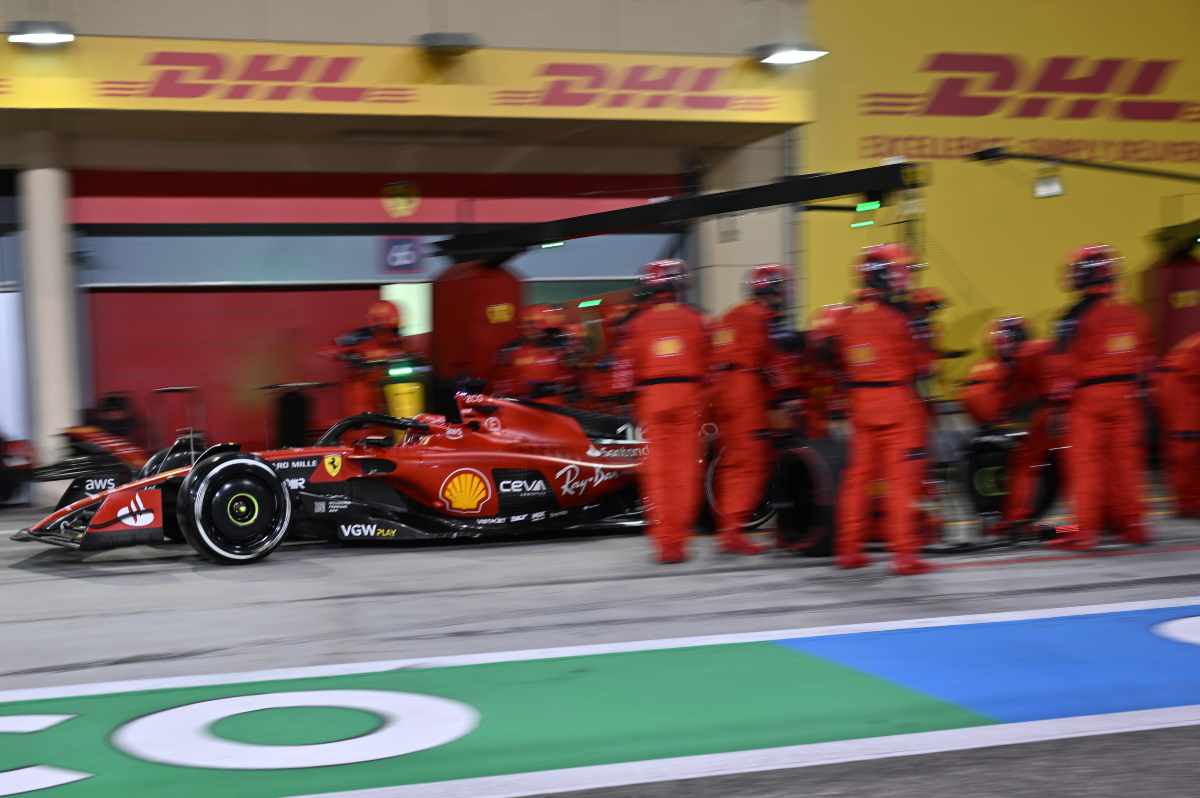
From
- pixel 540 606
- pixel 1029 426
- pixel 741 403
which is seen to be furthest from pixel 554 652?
pixel 1029 426

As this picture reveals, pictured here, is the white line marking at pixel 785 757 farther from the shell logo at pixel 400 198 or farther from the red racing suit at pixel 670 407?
the shell logo at pixel 400 198

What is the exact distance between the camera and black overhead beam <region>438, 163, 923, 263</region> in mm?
8625

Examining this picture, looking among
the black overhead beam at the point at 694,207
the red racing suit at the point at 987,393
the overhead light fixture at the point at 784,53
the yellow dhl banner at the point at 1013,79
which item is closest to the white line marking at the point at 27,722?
the black overhead beam at the point at 694,207

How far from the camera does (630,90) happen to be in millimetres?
15125

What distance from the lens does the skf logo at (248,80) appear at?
13594 millimetres

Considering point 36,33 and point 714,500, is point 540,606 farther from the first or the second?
point 36,33

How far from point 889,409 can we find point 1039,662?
7.89 feet

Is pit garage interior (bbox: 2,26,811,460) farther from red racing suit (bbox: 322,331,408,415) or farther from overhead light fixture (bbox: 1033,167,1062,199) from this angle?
overhead light fixture (bbox: 1033,167,1062,199)

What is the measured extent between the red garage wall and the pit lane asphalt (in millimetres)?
6541

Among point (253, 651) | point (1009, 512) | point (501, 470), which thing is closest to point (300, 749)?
point (253, 651)

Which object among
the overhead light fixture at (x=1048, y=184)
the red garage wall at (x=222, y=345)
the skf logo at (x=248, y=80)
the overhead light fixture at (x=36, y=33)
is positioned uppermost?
the overhead light fixture at (x=36, y=33)

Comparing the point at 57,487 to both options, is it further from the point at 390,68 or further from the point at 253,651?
the point at 253,651

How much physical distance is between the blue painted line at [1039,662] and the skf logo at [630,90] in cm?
1010

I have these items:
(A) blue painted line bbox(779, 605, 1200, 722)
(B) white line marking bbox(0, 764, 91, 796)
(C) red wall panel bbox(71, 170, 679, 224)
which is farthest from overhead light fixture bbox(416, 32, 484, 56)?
(B) white line marking bbox(0, 764, 91, 796)
